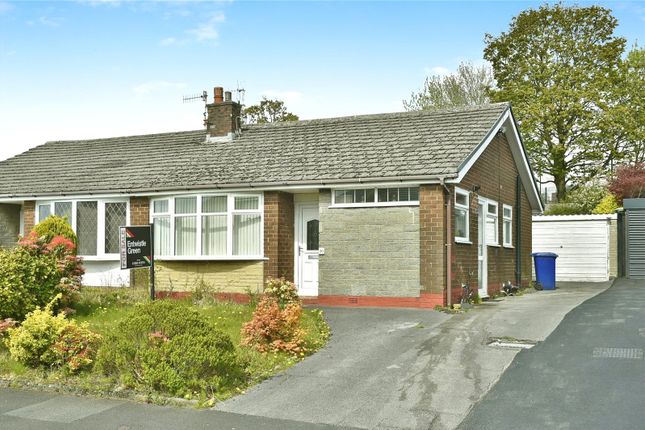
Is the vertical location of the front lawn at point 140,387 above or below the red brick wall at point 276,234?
below

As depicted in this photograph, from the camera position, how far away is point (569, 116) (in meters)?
37.4

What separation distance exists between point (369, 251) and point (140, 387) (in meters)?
7.67

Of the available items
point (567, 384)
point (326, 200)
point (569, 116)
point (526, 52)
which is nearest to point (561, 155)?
point (569, 116)

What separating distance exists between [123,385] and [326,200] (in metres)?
8.08

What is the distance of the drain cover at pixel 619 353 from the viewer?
10109mm

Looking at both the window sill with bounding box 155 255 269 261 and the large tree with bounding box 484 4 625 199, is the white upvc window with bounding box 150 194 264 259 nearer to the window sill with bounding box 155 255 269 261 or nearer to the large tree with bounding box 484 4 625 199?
the window sill with bounding box 155 255 269 261

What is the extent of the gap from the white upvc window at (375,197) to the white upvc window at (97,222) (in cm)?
616

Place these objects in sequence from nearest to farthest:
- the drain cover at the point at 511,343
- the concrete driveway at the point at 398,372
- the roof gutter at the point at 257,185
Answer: the concrete driveway at the point at 398,372 → the drain cover at the point at 511,343 → the roof gutter at the point at 257,185

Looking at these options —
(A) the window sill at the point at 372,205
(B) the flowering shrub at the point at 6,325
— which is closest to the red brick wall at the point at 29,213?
(B) the flowering shrub at the point at 6,325

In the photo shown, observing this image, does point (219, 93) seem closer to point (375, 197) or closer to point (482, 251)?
point (375, 197)

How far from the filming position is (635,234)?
24.7m

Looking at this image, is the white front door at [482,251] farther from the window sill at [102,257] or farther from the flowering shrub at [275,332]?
the window sill at [102,257]

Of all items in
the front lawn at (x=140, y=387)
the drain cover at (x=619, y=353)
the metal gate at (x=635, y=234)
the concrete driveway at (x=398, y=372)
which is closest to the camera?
the concrete driveway at (x=398, y=372)

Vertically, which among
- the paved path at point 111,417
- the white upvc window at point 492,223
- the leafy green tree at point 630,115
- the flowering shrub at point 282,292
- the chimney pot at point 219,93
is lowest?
the paved path at point 111,417
